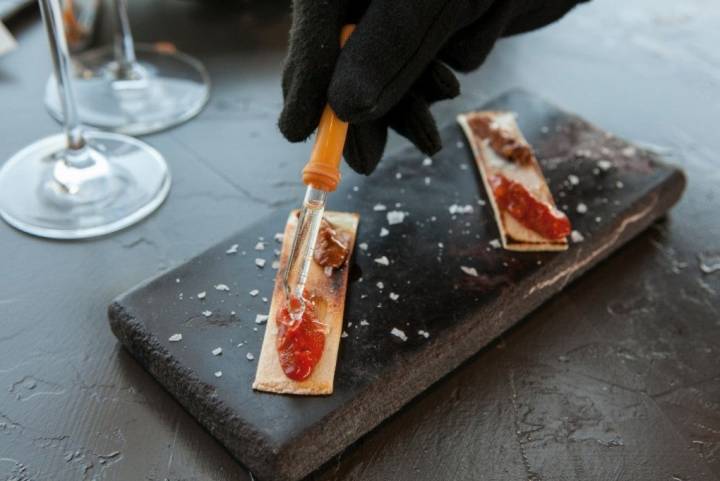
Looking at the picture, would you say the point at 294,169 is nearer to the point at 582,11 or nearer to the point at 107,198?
the point at 107,198

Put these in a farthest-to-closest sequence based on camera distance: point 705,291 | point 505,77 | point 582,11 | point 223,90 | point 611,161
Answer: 1. point 582,11
2. point 505,77
3. point 223,90
4. point 611,161
5. point 705,291

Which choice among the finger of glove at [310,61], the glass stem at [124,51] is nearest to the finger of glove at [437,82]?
the finger of glove at [310,61]

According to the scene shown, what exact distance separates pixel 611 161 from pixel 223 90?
1.98ft

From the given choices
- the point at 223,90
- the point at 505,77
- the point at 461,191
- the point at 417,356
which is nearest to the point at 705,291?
the point at 461,191

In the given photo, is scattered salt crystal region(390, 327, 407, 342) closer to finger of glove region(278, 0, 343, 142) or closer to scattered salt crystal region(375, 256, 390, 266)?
scattered salt crystal region(375, 256, 390, 266)

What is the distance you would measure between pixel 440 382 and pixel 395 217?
227 mm

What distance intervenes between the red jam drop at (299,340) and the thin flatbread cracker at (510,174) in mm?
283

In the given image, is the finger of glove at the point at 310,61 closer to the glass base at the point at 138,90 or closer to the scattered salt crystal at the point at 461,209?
the scattered salt crystal at the point at 461,209

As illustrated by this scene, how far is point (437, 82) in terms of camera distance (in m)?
0.95

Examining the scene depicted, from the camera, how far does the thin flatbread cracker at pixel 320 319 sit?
82 centimetres

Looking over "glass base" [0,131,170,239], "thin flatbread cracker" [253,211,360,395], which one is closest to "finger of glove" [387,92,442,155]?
"thin flatbread cracker" [253,211,360,395]

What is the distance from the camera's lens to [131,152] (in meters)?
1.20

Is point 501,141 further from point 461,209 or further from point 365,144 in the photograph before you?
point 365,144

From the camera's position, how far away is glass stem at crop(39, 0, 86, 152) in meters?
1.01
